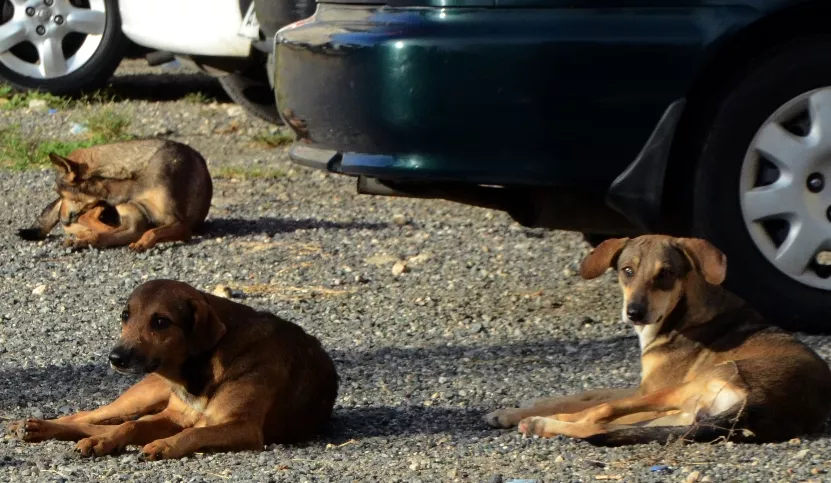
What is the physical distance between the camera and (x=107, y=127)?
10.0m

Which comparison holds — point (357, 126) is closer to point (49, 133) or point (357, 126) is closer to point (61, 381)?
point (61, 381)

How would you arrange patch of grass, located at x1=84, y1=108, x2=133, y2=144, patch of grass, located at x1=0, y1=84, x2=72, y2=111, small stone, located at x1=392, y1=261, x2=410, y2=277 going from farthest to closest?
patch of grass, located at x1=0, y1=84, x2=72, y2=111 < patch of grass, located at x1=84, y1=108, x2=133, y2=144 < small stone, located at x1=392, y1=261, x2=410, y2=277

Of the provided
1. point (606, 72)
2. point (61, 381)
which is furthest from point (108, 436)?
point (606, 72)

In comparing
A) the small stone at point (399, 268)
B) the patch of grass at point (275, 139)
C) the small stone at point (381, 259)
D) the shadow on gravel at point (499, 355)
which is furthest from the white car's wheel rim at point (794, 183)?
the patch of grass at point (275, 139)

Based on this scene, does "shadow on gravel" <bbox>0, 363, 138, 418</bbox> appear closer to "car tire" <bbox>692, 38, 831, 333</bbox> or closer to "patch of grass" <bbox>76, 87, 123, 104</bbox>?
"car tire" <bbox>692, 38, 831, 333</bbox>

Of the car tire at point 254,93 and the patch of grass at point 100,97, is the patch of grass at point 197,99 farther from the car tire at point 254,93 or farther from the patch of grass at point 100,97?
the car tire at point 254,93

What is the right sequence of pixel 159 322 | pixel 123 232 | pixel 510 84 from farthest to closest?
pixel 123 232, pixel 510 84, pixel 159 322

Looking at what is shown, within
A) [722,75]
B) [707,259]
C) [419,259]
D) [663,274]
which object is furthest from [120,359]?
[419,259]

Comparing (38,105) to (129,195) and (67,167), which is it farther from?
(129,195)

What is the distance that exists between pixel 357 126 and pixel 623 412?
1.67 m

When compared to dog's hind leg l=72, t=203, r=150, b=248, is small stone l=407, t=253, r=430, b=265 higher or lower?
higher

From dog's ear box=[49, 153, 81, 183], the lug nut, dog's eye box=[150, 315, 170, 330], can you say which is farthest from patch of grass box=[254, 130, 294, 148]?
dog's eye box=[150, 315, 170, 330]

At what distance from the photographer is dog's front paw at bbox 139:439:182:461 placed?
4141mm

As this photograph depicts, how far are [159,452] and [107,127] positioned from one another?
617 cm
